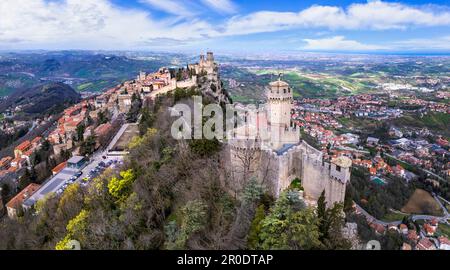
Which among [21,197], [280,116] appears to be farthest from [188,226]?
[21,197]

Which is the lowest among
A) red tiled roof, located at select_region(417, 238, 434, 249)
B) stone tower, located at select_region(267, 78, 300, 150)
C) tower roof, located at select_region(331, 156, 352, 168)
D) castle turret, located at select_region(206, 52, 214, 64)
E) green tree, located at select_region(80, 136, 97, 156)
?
red tiled roof, located at select_region(417, 238, 434, 249)

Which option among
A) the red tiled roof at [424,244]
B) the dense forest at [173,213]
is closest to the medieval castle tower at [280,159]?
the dense forest at [173,213]

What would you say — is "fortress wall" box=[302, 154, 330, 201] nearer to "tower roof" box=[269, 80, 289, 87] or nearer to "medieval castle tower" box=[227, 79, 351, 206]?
"medieval castle tower" box=[227, 79, 351, 206]

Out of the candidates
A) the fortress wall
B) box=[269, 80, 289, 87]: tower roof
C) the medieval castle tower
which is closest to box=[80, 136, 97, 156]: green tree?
the medieval castle tower

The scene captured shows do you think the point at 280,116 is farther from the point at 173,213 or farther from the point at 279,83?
the point at 173,213
